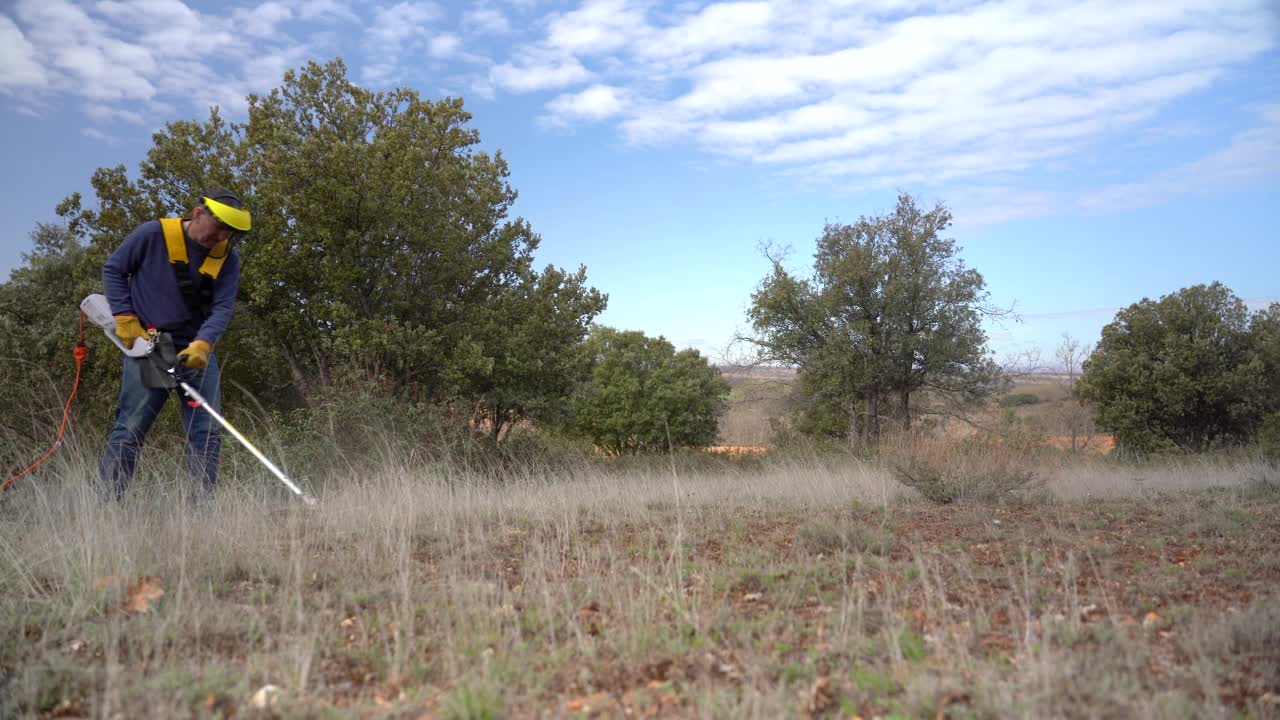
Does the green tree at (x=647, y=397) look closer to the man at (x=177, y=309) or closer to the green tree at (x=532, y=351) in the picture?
the green tree at (x=532, y=351)

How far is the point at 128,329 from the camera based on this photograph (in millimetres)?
4461

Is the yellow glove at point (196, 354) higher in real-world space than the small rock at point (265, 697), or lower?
higher

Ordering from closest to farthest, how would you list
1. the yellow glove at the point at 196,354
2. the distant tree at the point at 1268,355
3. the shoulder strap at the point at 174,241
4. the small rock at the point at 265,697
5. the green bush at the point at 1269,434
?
the small rock at the point at 265,697 < the yellow glove at the point at 196,354 < the shoulder strap at the point at 174,241 < the green bush at the point at 1269,434 < the distant tree at the point at 1268,355

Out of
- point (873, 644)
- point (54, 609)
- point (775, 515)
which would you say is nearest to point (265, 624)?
point (54, 609)

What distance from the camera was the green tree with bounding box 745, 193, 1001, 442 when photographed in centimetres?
2280

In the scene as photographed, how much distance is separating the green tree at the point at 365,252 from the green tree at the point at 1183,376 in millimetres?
17770

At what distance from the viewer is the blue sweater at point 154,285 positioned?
4582mm

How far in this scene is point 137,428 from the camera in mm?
4527

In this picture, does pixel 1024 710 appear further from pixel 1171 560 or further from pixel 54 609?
pixel 54 609

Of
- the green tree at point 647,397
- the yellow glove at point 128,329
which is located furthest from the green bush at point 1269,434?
the yellow glove at point 128,329

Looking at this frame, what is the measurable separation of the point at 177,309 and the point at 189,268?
0.26m

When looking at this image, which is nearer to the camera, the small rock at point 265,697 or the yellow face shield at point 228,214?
the small rock at point 265,697

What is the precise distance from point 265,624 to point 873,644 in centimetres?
226

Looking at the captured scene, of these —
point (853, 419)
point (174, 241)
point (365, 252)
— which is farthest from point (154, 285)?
point (853, 419)
